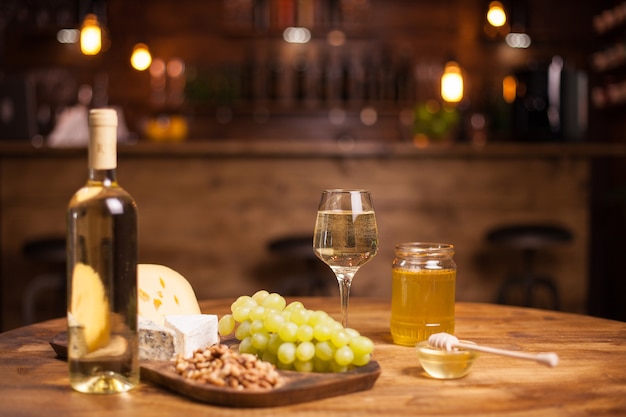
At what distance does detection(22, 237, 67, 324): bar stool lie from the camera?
317 cm

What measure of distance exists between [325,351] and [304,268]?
2.57 metres

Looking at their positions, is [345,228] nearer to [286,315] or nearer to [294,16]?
[286,315]

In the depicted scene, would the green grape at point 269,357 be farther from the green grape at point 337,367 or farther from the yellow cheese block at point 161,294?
the yellow cheese block at point 161,294

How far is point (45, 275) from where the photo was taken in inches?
136

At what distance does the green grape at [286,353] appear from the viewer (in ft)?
3.07

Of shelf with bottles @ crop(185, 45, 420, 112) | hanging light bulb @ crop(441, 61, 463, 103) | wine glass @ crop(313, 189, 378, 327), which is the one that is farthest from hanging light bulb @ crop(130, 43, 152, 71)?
wine glass @ crop(313, 189, 378, 327)

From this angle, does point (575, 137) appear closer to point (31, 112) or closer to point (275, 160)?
point (275, 160)

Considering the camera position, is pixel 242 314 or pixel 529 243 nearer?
pixel 242 314

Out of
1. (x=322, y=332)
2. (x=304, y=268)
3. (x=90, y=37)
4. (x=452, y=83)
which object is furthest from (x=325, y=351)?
(x=90, y=37)

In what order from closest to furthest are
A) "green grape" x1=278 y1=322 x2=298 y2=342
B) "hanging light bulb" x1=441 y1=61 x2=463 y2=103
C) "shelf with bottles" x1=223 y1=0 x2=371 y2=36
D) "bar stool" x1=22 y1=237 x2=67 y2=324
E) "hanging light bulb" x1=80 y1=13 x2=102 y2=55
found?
"green grape" x1=278 y1=322 x2=298 y2=342, "bar stool" x1=22 y1=237 x2=67 y2=324, "hanging light bulb" x1=441 y1=61 x2=463 y2=103, "hanging light bulb" x1=80 y1=13 x2=102 y2=55, "shelf with bottles" x1=223 y1=0 x2=371 y2=36

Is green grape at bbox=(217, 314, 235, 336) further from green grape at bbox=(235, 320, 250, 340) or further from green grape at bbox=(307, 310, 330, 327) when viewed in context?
green grape at bbox=(307, 310, 330, 327)

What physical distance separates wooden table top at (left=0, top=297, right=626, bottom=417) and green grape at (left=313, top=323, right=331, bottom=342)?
0.27 feet

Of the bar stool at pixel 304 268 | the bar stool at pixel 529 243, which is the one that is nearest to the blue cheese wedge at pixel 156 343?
the bar stool at pixel 304 268

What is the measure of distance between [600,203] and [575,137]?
6.57 ft
